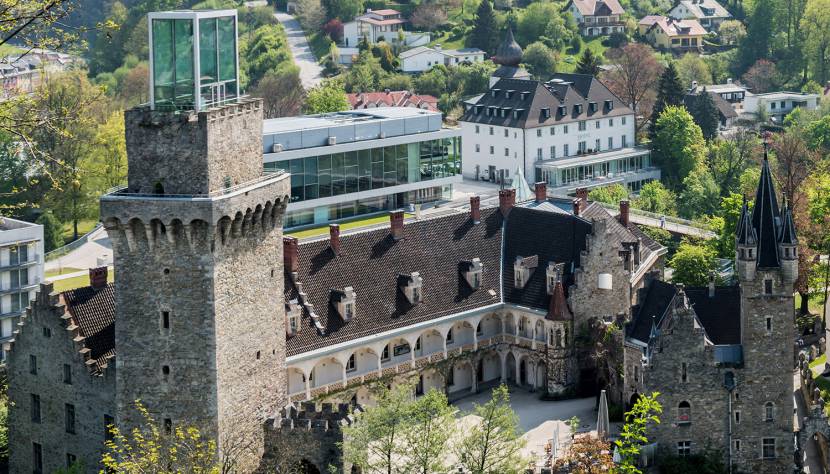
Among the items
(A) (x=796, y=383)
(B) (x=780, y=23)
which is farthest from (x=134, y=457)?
(B) (x=780, y=23)

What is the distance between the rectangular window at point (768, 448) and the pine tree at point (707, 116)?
84.2 meters

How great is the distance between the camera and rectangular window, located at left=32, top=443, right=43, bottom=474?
69.8 metres

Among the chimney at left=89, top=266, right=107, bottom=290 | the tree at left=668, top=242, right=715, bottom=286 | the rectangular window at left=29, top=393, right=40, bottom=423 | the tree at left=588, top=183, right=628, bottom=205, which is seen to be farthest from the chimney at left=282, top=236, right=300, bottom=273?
the tree at left=588, top=183, right=628, bottom=205

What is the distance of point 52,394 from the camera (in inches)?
2702

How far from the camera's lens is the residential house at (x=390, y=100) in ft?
525

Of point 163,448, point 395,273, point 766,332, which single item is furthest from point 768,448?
point 163,448

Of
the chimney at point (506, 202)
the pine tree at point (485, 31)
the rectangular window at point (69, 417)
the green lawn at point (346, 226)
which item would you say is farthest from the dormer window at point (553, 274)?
the pine tree at point (485, 31)

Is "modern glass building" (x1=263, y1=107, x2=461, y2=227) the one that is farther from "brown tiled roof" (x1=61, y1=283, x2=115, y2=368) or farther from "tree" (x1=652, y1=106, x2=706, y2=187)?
"brown tiled roof" (x1=61, y1=283, x2=115, y2=368)

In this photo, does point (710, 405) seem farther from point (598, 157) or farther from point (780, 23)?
point (780, 23)

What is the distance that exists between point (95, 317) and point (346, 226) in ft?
158

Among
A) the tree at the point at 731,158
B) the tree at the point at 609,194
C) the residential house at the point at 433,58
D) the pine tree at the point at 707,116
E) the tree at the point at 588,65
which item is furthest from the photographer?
the residential house at the point at 433,58

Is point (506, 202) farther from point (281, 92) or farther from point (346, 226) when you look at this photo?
point (281, 92)

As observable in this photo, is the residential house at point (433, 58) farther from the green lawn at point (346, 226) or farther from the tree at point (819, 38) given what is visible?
the green lawn at point (346, 226)

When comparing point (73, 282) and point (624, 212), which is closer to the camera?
point (624, 212)
